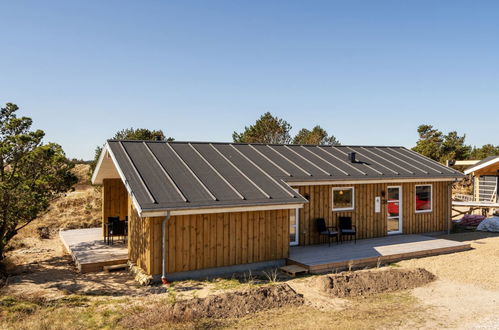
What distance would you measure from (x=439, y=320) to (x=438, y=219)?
953cm

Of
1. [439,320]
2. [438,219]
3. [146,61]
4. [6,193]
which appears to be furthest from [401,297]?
[146,61]

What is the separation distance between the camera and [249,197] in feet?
30.8

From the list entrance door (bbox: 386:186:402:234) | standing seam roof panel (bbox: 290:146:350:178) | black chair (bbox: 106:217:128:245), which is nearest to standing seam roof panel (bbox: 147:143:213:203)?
black chair (bbox: 106:217:128:245)

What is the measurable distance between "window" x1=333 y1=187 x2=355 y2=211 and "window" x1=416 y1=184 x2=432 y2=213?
133 inches

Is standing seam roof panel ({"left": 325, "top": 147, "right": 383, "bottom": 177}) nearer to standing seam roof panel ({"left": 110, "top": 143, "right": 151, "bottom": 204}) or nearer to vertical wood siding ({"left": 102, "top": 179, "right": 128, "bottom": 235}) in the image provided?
standing seam roof panel ({"left": 110, "top": 143, "right": 151, "bottom": 204})

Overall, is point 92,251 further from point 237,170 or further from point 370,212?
point 370,212

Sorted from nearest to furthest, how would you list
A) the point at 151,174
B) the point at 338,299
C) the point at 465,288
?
the point at 338,299
the point at 465,288
the point at 151,174

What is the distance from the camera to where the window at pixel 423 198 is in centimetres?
1419

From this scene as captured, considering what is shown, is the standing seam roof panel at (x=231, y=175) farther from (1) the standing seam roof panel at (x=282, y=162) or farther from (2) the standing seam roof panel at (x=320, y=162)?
(2) the standing seam roof panel at (x=320, y=162)

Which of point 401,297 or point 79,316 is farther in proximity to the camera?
point 401,297

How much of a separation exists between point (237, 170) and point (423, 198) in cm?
813

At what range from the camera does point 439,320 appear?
6.24m

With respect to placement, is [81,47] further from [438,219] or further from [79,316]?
[438,219]

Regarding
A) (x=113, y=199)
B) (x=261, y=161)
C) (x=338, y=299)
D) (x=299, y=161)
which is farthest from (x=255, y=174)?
(x=113, y=199)
